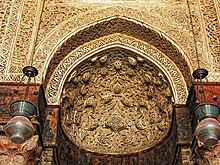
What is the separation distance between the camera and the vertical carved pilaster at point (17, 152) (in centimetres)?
515

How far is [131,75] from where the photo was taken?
7.54m

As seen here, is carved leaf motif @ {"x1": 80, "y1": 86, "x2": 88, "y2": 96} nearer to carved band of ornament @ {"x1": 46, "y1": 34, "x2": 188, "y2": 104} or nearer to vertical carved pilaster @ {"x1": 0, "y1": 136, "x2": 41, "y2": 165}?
carved band of ornament @ {"x1": 46, "y1": 34, "x2": 188, "y2": 104}

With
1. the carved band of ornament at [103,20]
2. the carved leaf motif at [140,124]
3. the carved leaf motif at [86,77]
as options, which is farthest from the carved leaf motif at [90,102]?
the carved band of ornament at [103,20]

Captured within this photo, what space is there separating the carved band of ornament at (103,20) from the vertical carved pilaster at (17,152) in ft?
5.02

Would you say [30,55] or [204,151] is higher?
[30,55]

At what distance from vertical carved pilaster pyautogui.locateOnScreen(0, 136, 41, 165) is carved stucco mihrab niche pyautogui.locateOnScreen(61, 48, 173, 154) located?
1.74 meters

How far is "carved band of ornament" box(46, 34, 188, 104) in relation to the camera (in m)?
6.71

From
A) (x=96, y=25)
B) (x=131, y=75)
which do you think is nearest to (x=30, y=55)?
(x=96, y=25)

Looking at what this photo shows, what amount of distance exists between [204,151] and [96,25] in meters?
2.96

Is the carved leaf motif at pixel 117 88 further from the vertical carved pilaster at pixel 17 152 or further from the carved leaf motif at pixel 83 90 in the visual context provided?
the vertical carved pilaster at pixel 17 152

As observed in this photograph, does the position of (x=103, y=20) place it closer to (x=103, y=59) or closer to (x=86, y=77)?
(x=103, y=59)

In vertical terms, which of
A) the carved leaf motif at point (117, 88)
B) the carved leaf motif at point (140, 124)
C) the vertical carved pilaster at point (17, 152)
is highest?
the carved leaf motif at point (117, 88)

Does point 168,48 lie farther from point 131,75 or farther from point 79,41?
point 79,41

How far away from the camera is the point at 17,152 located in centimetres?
521
